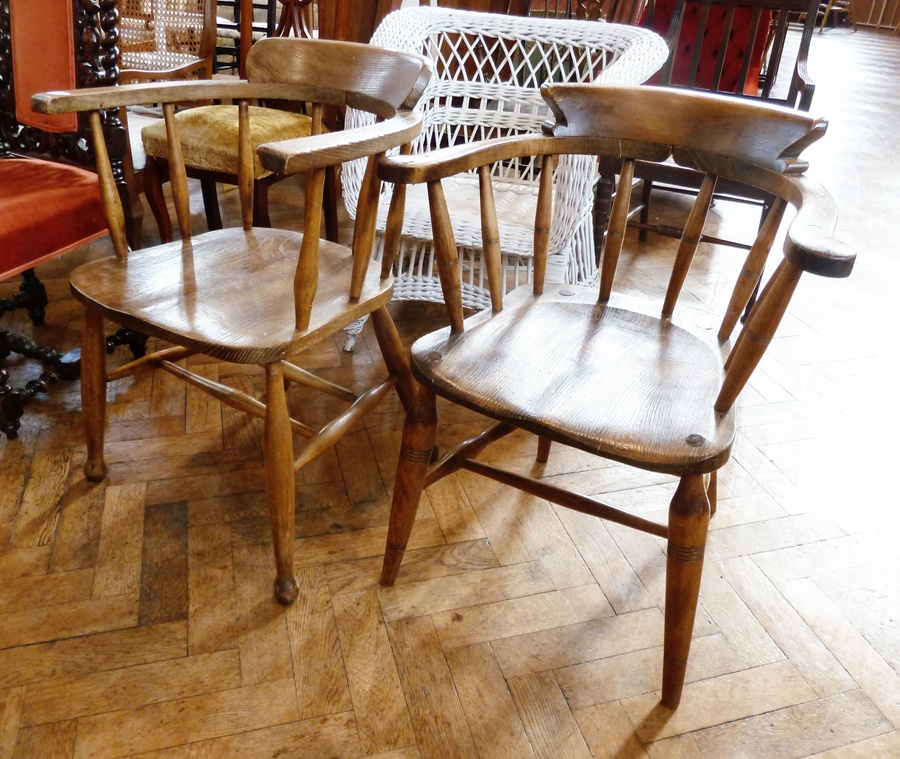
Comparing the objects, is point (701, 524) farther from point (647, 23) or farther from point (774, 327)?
point (647, 23)

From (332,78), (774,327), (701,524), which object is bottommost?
(701,524)

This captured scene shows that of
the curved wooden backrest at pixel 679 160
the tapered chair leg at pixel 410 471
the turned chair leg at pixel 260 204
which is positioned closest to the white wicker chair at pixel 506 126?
the curved wooden backrest at pixel 679 160

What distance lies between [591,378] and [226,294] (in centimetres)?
65

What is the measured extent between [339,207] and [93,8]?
1597mm

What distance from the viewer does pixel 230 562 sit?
1.39 meters

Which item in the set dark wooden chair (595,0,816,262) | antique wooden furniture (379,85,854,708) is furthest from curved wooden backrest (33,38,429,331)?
dark wooden chair (595,0,816,262)

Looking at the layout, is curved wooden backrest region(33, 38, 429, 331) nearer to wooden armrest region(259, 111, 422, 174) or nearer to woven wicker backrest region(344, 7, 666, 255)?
wooden armrest region(259, 111, 422, 174)

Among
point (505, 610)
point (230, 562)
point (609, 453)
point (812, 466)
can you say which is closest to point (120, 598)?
point (230, 562)

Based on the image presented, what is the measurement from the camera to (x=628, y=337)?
4.06ft

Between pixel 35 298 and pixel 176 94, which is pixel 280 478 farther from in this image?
pixel 35 298

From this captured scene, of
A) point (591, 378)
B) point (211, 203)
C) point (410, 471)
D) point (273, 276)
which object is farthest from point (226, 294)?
point (211, 203)

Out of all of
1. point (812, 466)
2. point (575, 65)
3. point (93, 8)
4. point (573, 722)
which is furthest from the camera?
point (575, 65)

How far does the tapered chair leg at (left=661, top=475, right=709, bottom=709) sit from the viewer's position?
1012mm

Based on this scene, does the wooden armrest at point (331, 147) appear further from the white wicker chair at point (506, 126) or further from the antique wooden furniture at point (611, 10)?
the antique wooden furniture at point (611, 10)
